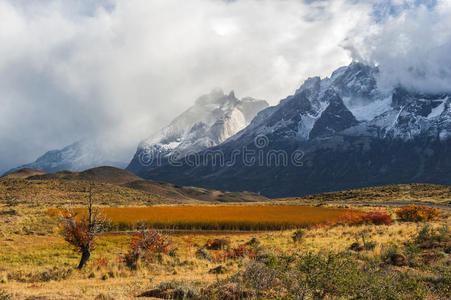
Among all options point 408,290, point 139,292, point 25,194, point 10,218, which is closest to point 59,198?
point 25,194

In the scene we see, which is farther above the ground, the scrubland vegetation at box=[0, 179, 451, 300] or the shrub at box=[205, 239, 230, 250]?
the scrubland vegetation at box=[0, 179, 451, 300]

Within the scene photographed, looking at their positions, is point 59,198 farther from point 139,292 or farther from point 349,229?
point 139,292

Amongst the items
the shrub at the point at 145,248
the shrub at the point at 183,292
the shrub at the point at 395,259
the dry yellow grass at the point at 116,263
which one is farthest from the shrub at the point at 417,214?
the shrub at the point at 183,292

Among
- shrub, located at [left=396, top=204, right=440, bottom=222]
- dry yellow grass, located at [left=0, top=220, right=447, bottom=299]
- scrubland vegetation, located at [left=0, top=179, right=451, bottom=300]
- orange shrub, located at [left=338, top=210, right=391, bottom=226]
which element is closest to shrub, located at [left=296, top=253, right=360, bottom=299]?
scrubland vegetation, located at [left=0, top=179, right=451, bottom=300]

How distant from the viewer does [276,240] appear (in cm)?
3048

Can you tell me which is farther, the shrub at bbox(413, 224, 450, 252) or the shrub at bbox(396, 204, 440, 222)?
the shrub at bbox(396, 204, 440, 222)

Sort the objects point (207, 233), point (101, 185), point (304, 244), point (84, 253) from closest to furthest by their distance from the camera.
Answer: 1. point (84, 253)
2. point (304, 244)
3. point (207, 233)
4. point (101, 185)

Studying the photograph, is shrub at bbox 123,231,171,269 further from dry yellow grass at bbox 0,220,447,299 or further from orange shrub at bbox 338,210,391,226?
orange shrub at bbox 338,210,391,226

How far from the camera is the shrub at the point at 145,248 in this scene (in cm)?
1970

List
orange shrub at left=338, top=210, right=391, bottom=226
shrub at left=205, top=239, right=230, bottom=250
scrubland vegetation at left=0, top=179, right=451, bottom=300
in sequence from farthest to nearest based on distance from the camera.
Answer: orange shrub at left=338, top=210, right=391, bottom=226 → shrub at left=205, top=239, right=230, bottom=250 → scrubland vegetation at left=0, top=179, right=451, bottom=300

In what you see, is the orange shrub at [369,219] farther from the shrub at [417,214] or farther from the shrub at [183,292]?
the shrub at [183,292]

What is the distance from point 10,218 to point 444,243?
48.1 meters

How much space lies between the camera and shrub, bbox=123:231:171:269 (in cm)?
1970

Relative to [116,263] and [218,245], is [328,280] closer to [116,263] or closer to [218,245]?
[116,263]
